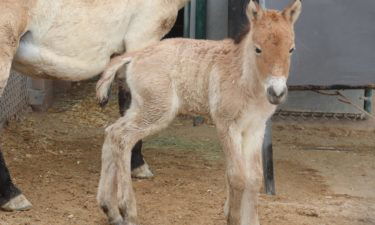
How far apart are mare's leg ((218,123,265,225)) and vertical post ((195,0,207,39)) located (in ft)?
12.5

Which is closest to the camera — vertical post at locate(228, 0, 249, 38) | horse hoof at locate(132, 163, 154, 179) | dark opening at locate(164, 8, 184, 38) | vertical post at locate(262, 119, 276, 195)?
vertical post at locate(262, 119, 276, 195)

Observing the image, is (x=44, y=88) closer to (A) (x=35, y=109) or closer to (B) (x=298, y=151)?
(A) (x=35, y=109)

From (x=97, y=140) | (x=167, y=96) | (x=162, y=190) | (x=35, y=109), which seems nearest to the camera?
(x=167, y=96)

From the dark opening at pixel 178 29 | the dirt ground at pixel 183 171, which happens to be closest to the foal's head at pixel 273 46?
the dirt ground at pixel 183 171

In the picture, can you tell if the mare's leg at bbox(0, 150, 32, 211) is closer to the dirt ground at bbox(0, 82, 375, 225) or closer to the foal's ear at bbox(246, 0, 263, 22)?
the dirt ground at bbox(0, 82, 375, 225)

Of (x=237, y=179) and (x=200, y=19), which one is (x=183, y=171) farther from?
(x=200, y=19)

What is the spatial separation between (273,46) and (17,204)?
2.27m

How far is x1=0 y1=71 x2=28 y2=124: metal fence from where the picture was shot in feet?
25.0

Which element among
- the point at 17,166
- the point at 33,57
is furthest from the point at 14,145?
the point at 33,57

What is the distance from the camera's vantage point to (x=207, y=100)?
492 centimetres

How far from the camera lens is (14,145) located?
23.7 ft

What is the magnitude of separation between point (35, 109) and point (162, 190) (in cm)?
303

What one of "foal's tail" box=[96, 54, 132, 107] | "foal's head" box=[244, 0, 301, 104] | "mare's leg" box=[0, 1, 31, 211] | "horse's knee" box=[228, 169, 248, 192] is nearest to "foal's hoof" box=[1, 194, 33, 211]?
"mare's leg" box=[0, 1, 31, 211]

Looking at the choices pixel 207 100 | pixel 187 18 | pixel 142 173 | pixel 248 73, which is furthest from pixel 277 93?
pixel 187 18
